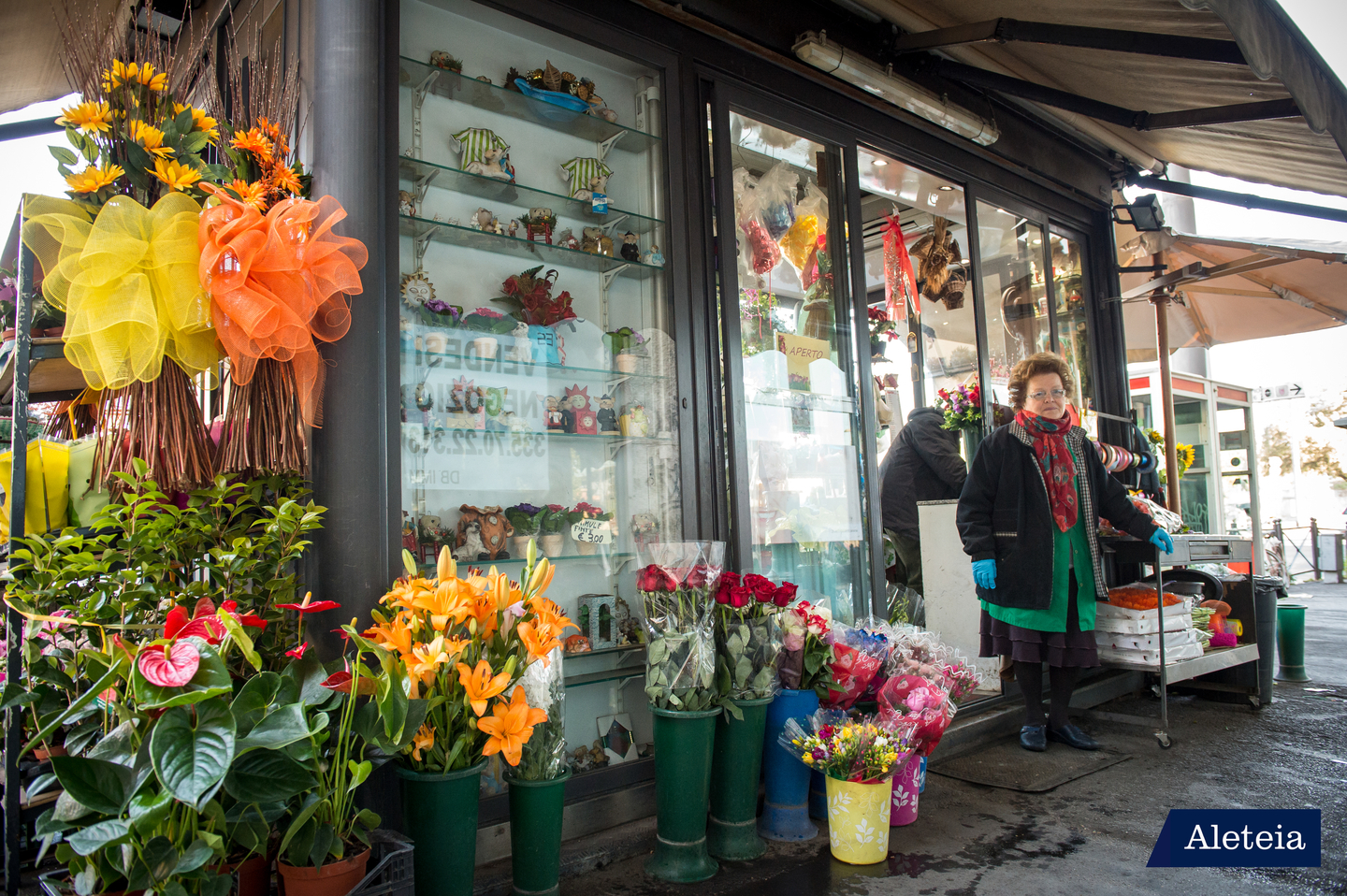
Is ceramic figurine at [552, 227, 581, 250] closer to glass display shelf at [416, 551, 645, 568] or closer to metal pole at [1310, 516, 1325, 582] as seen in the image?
glass display shelf at [416, 551, 645, 568]

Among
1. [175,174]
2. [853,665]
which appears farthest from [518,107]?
[853,665]

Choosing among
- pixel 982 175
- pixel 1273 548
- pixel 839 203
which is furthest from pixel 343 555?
pixel 1273 548

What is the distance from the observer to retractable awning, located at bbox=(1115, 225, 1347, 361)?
17.7 ft

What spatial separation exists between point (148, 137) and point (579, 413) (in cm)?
160

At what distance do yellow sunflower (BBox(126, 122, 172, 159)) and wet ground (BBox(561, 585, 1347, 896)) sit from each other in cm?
226

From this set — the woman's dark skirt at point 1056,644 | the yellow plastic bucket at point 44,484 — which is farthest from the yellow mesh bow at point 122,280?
the woman's dark skirt at point 1056,644

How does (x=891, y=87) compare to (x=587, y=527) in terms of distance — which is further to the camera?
(x=891, y=87)

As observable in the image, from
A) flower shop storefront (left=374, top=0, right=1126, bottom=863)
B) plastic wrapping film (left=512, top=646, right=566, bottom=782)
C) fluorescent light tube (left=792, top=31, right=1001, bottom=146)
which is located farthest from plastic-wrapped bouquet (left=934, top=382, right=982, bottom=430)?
plastic wrapping film (left=512, top=646, right=566, bottom=782)

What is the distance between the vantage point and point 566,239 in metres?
3.21

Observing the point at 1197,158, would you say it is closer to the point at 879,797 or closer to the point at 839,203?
the point at 839,203

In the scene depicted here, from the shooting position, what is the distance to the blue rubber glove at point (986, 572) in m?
3.75

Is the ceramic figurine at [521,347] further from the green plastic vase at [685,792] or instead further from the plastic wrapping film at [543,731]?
the green plastic vase at [685,792]

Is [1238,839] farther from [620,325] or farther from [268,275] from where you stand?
[268,275]

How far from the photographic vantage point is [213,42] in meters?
3.10
